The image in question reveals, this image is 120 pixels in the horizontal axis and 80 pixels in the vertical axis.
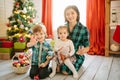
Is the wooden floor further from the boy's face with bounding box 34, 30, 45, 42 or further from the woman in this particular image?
the boy's face with bounding box 34, 30, 45, 42

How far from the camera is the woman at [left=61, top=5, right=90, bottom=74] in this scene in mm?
2250

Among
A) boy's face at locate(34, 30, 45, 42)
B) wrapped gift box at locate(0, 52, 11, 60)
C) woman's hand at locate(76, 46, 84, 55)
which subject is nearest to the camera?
boy's face at locate(34, 30, 45, 42)

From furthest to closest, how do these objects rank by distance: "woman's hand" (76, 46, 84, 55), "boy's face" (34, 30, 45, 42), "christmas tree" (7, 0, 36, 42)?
"christmas tree" (7, 0, 36, 42), "woman's hand" (76, 46, 84, 55), "boy's face" (34, 30, 45, 42)

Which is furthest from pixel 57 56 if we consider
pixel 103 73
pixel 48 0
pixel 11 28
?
pixel 48 0

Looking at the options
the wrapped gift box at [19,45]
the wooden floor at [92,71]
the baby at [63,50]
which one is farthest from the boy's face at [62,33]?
the wrapped gift box at [19,45]

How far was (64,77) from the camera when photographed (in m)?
2.08

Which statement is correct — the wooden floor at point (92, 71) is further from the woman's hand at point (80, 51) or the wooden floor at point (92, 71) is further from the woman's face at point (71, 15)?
the woman's face at point (71, 15)

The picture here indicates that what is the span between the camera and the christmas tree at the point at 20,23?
3153 mm

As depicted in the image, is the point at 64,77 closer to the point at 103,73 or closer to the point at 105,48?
the point at 103,73

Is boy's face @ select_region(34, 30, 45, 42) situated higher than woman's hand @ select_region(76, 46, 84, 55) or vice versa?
boy's face @ select_region(34, 30, 45, 42)

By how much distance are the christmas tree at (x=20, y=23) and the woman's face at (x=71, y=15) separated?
1.07m

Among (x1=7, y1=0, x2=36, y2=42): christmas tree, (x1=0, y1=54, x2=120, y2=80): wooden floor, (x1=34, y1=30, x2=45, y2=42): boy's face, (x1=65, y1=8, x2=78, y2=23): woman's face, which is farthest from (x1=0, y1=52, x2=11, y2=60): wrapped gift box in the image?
(x1=65, y1=8, x2=78, y2=23): woman's face

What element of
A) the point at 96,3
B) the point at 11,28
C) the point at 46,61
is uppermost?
the point at 96,3

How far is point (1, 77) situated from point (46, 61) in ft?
1.71
